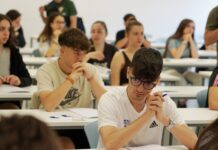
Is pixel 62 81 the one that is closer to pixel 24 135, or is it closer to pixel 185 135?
pixel 185 135

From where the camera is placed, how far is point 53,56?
6219 millimetres

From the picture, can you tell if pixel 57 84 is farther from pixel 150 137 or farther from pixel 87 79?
pixel 150 137

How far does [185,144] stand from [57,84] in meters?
1.22

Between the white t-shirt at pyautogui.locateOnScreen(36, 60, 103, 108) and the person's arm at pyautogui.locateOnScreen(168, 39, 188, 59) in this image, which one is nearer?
the white t-shirt at pyautogui.locateOnScreen(36, 60, 103, 108)

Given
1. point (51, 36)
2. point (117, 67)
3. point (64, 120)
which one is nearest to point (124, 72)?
point (117, 67)

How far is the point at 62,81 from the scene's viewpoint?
3.16 meters

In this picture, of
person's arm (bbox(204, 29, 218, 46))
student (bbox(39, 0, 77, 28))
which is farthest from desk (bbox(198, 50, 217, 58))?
person's arm (bbox(204, 29, 218, 46))

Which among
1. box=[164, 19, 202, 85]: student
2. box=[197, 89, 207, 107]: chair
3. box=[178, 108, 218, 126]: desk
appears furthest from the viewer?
box=[164, 19, 202, 85]: student

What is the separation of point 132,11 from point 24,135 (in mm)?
10097

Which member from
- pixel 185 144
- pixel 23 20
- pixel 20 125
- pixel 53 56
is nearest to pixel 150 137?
pixel 185 144

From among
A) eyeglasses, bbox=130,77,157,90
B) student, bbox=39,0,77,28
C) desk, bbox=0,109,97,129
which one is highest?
student, bbox=39,0,77,28

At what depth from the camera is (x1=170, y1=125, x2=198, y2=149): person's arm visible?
2238 mm

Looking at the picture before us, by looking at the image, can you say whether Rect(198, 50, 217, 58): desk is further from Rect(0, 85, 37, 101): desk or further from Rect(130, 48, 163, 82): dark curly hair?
Rect(130, 48, 163, 82): dark curly hair

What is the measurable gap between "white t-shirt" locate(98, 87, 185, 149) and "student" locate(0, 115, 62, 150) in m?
1.54
